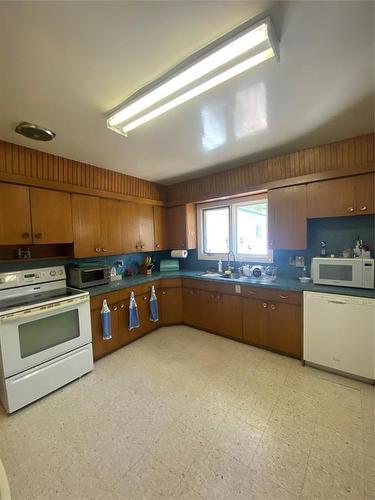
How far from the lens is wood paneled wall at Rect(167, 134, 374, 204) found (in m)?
2.25

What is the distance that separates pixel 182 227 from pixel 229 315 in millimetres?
1692

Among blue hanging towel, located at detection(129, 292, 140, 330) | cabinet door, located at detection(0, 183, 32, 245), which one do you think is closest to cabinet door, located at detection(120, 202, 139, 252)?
blue hanging towel, located at detection(129, 292, 140, 330)

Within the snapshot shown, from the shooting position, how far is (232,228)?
11.8 ft

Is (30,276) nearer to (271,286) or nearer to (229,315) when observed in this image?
(229,315)

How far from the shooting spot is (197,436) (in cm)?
164

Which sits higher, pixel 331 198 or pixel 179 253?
pixel 331 198

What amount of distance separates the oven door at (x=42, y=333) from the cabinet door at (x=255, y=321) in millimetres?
1989

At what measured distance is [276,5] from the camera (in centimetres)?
99

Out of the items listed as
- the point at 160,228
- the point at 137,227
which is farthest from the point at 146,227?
the point at 160,228

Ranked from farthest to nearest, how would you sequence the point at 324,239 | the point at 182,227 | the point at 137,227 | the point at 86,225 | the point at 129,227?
the point at 182,227, the point at 137,227, the point at 129,227, the point at 86,225, the point at 324,239

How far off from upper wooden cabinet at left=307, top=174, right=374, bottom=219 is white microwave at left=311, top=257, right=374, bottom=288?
0.52 m

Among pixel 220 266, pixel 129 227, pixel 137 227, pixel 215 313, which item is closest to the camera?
pixel 215 313

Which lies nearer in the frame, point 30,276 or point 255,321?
point 30,276

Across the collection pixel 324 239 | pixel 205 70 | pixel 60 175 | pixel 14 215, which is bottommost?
pixel 324 239
